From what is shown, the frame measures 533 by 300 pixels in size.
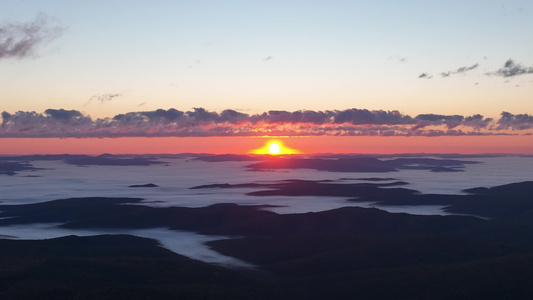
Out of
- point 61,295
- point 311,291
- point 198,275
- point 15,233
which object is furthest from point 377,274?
point 15,233

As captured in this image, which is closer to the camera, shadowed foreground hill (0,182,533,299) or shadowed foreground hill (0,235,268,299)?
shadowed foreground hill (0,235,268,299)

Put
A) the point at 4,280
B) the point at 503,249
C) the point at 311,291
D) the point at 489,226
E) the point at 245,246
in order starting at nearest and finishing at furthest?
1. the point at 4,280
2. the point at 311,291
3. the point at 503,249
4. the point at 245,246
5. the point at 489,226

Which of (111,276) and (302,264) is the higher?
(111,276)

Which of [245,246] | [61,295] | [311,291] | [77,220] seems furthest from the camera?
[77,220]

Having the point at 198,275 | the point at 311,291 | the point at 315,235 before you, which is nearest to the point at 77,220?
the point at 315,235

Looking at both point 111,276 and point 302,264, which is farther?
point 302,264

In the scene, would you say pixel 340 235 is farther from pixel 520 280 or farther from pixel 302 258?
pixel 520 280

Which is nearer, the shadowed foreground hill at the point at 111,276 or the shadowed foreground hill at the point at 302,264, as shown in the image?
the shadowed foreground hill at the point at 111,276

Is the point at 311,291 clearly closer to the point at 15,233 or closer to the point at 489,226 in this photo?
the point at 489,226

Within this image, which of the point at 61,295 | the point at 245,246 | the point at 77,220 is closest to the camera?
the point at 61,295

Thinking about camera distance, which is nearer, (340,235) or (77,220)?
(340,235)
